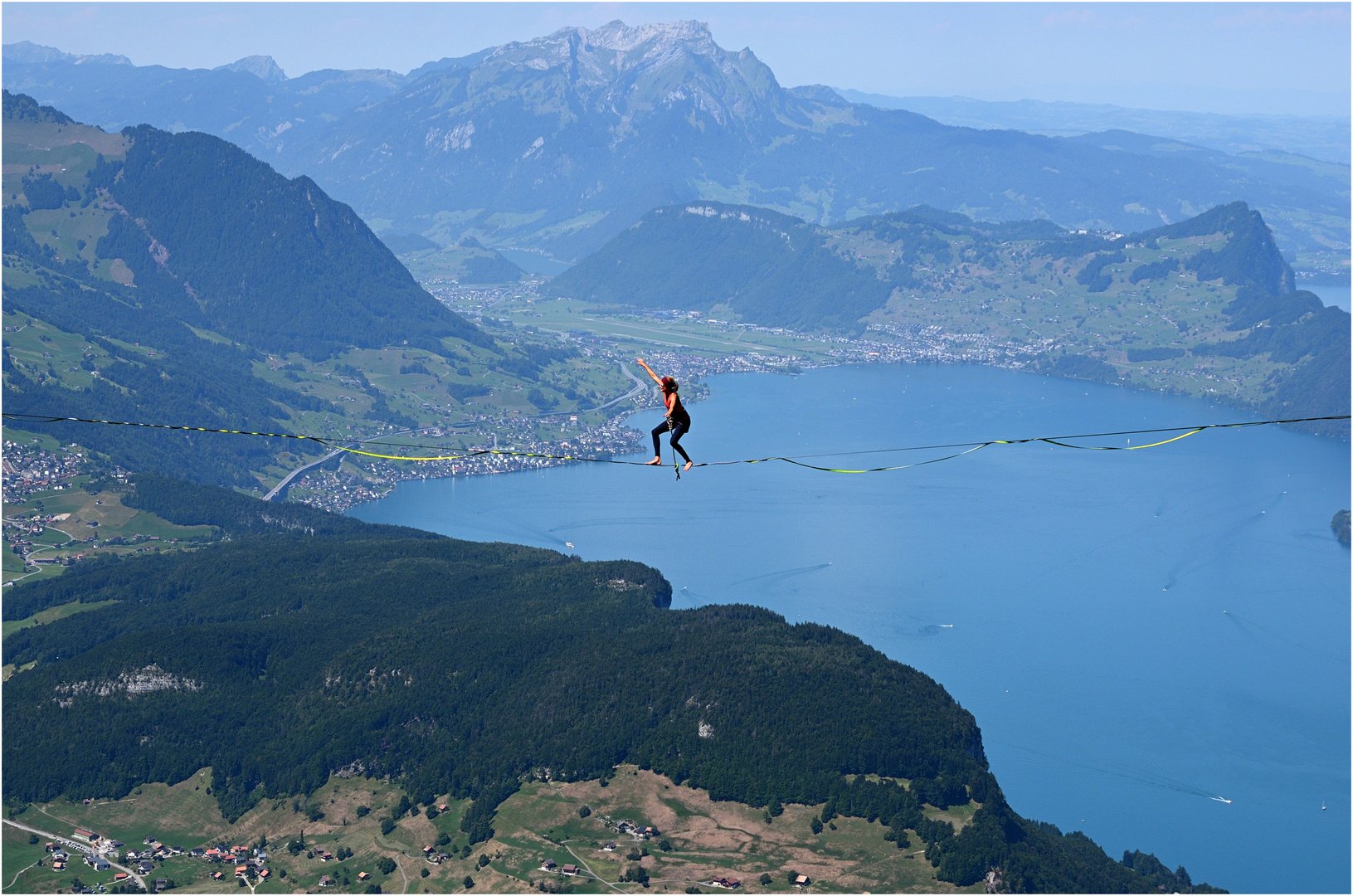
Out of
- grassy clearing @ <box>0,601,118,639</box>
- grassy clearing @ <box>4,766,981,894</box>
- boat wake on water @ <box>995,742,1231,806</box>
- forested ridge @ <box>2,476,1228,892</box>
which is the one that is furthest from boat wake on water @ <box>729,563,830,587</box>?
grassy clearing @ <box>0,601,118,639</box>

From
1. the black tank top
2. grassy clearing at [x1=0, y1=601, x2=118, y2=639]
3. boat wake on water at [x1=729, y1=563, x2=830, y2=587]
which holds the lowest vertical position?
boat wake on water at [x1=729, y1=563, x2=830, y2=587]

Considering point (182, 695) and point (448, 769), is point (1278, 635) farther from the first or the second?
point (182, 695)

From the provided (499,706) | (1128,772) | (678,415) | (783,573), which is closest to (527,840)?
(499,706)

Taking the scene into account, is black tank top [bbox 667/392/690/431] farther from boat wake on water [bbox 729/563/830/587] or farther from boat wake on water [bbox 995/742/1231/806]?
boat wake on water [bbox 729/563/830/587]

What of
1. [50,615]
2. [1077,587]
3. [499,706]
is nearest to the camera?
[499,706]

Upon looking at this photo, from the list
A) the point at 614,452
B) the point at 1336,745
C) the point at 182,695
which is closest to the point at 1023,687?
the point at 1336,745

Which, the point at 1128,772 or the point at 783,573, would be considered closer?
the point at 1128,772

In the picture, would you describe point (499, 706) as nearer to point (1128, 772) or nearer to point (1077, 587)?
point (1128, 772)
